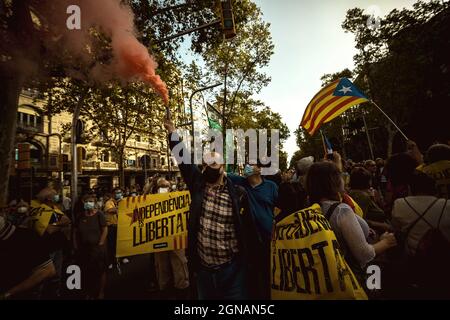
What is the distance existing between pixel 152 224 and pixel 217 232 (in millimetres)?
3269

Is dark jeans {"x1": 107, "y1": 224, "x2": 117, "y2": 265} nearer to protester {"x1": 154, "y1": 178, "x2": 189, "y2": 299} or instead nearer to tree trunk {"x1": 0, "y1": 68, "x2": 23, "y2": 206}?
protester {"x1": 154, "y1": 178, "x2": 189, "y2": 299}

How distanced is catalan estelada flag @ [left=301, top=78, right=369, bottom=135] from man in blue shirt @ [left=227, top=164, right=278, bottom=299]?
3.82 metres

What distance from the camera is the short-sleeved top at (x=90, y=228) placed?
5.88 metres

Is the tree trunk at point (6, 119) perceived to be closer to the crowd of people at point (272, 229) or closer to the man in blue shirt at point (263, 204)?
the crowd of people at point (272, 229)

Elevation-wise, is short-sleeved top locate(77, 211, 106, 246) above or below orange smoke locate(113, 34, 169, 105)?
below

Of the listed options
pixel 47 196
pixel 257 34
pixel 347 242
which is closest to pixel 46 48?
pixel 47 196

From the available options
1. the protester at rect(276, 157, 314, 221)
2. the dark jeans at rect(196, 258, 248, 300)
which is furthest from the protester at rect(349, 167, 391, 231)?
the dark jeans at rect(196, 258, 248, 300)

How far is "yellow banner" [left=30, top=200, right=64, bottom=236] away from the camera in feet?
18.6

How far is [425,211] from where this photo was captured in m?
2.67

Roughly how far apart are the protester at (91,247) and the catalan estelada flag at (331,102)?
5200 mm

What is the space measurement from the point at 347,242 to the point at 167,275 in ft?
14.5

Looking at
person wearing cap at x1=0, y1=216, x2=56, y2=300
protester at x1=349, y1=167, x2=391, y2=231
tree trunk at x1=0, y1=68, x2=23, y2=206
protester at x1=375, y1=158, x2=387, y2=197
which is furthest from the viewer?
protester at x1=375, y1=158, x2=387, y2=197

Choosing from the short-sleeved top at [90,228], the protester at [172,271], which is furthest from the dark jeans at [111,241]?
the protester at [172,271]
